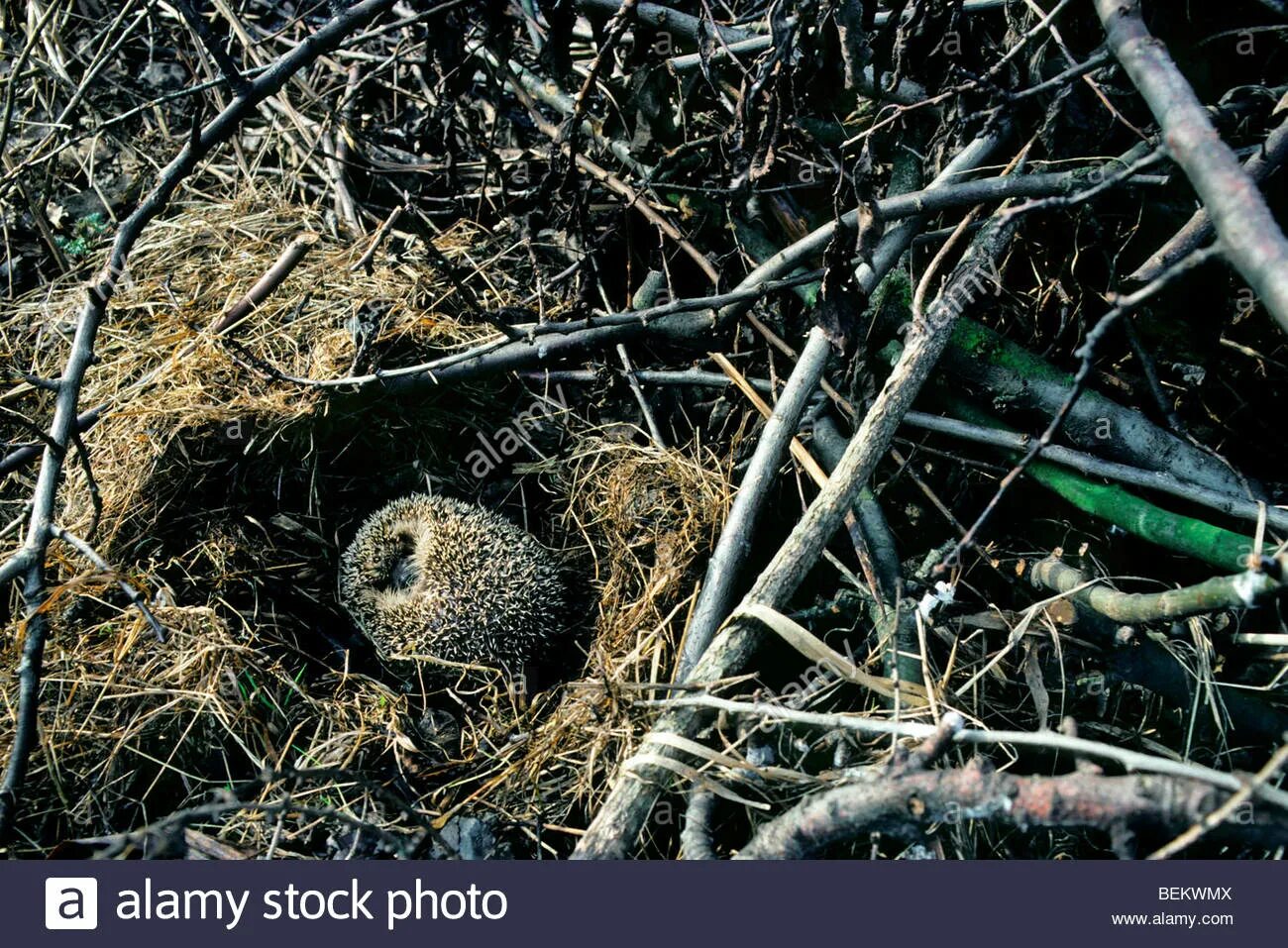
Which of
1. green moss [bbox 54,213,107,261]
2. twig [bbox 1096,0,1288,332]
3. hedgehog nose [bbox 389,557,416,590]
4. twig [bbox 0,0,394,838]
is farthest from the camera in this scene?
green moss [bbox 54,213,107,261]

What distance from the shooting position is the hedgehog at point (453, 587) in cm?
348

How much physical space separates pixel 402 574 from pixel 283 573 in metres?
0.57

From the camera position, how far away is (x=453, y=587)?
11.5 feet

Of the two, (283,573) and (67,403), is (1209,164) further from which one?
(283,573)

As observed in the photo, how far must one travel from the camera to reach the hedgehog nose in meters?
3.59

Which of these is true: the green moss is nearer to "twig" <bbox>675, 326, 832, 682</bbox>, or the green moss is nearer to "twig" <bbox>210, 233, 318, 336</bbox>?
"twig" <bbox>210, 233, 318, 336</bbox>

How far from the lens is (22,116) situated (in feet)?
15.9

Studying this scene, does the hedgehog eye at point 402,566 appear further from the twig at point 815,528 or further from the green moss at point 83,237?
the green moss at point 83,237

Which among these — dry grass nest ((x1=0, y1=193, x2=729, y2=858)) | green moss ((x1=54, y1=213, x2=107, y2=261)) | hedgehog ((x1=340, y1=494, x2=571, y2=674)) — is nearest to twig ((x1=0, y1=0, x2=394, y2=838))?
dry grass nest ((x1=0, y1=193, x2=729, y2=858))

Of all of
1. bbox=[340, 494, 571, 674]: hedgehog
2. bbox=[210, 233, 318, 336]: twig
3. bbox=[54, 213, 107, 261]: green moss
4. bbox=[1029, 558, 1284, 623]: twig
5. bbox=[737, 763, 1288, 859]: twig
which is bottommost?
bbox=[737, 763, 1288, 859]: twig

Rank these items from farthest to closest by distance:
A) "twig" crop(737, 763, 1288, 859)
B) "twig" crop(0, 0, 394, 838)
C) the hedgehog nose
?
the hedgehog nose, "twig" crop(0, 0, 394, 838), "twig" crop(737, 763, 1288, 859)

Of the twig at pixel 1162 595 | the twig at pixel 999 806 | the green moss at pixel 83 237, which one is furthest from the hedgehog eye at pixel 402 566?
the green moss at pixel 83 237

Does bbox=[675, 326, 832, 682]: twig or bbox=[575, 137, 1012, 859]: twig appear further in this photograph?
bbox=[675, 326, 832, 682]: twig
